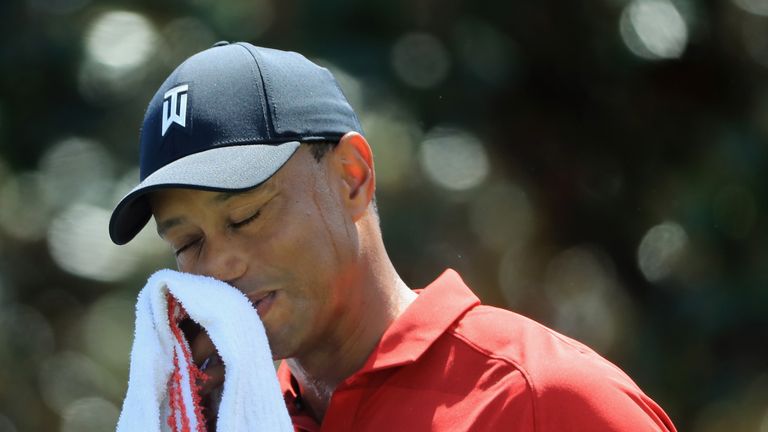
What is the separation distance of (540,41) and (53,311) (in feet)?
7.39

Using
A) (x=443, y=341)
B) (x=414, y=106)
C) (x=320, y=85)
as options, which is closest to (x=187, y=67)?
(x=320, y=85)

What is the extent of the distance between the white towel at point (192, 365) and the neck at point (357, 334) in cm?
24

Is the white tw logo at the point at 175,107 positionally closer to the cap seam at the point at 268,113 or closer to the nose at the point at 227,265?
the cap seam at the point at 268,113

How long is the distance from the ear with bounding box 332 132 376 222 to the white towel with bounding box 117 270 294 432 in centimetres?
32

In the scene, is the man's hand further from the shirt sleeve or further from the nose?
the shirt sleeve

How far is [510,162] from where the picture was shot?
5.02 m

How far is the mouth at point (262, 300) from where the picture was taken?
212cm

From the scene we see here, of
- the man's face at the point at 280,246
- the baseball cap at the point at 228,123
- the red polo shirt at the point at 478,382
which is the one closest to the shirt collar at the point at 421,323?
the red polo shirt at the point at 478,382

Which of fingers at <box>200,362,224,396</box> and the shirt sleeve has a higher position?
the shirt sleeve

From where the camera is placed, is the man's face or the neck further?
the neck

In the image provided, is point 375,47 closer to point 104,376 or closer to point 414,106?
point 414,106

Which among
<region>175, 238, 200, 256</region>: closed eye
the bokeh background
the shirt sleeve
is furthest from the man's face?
the bokeh background

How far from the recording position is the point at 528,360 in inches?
79.7

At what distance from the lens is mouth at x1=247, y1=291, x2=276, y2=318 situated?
2125mm
